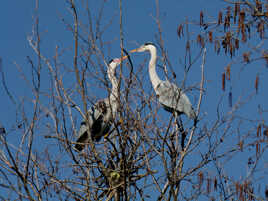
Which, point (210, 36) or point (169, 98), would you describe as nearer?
point (210, 36)

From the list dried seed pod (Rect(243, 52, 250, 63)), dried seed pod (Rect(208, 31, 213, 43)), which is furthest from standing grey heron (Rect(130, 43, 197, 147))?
dried seed pod (Rect(243, 52, 250, 63))

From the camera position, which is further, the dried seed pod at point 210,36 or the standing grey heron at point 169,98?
the standing grey heron at point 169,98

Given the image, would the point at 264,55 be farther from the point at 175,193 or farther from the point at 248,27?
the point at 175,193

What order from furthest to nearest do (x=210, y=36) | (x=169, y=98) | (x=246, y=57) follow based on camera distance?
(x=169, y=98)
(x=210, y=36)
(x=246, y=57)

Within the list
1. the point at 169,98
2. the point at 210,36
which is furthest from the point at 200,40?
the point at 169,98

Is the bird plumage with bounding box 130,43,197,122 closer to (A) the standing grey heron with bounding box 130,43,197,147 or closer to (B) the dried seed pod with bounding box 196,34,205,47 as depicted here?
(A) the standing grey heron with bounding box 130,43,197,147

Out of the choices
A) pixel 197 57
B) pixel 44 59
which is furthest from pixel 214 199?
pixel 44 59

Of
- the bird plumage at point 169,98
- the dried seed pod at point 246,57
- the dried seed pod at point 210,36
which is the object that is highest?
the bird plumage at point 169,98

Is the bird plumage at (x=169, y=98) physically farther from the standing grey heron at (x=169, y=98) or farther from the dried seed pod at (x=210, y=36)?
the dried seed pod at (x=210, y=36)

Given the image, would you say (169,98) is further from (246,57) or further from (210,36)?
(246,57)

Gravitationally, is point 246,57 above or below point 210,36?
below

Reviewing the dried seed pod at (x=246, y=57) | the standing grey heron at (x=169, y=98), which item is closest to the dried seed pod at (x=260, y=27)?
the dried seed pod at (x=246, y=57)

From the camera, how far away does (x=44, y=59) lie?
4012 millimetres

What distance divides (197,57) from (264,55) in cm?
60
